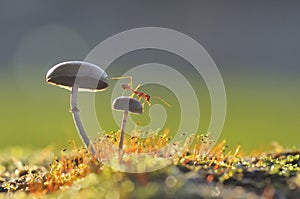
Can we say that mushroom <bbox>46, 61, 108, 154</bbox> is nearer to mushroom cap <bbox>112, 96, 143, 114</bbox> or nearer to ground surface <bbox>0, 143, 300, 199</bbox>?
mushroom cap <bbox>112, 96, 143, 114</bbox>

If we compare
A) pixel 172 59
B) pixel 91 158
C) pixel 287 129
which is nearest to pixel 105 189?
pixel 91 158

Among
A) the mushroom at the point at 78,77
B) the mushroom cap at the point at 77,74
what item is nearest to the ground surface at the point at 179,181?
the mushroom at the point at 78,77

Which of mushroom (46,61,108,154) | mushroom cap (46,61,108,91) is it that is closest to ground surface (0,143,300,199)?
mushroom (46,61,108,154)

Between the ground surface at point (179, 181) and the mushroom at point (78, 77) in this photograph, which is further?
the mushroom at point (78, 77)

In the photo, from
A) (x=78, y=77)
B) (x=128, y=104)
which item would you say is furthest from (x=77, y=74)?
(x=128, y=104)

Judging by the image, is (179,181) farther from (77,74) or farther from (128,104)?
(77,74)

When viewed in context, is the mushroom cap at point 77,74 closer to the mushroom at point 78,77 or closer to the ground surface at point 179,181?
the mushroom at point 78,77

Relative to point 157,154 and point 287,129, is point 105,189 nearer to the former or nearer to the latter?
point 157,154
